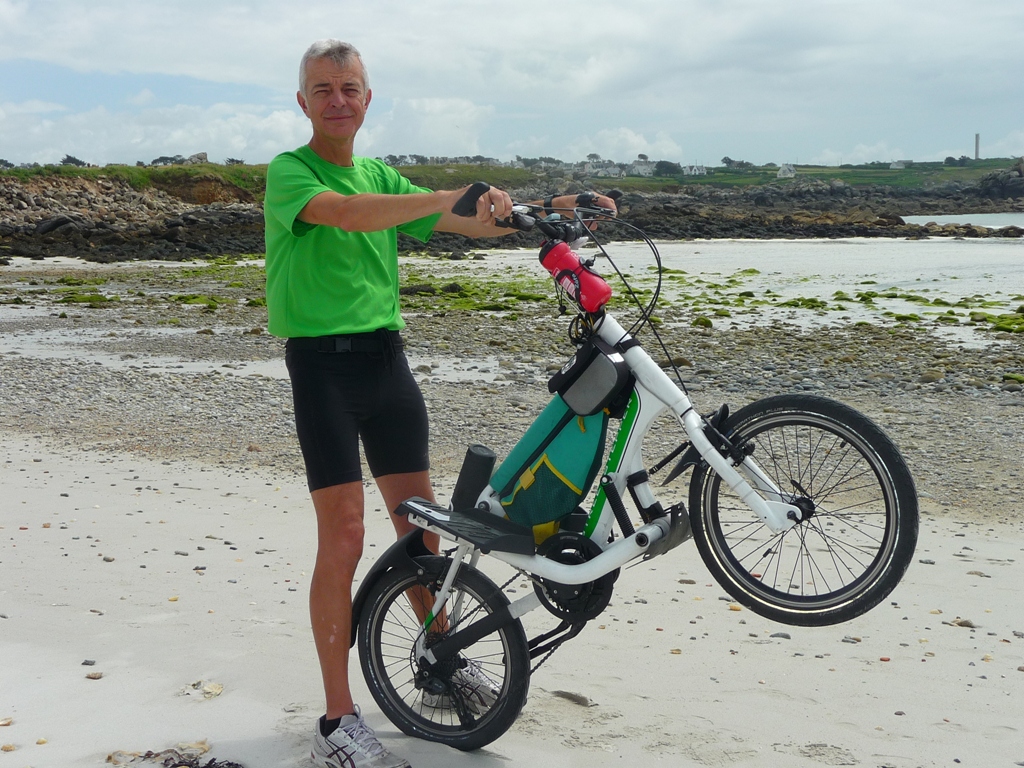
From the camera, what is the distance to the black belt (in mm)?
2912

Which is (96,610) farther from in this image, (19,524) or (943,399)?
(943,399)

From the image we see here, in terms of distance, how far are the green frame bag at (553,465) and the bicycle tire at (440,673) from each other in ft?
0.90

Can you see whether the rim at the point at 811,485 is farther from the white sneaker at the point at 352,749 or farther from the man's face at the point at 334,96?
the man's face at the point at 334,96

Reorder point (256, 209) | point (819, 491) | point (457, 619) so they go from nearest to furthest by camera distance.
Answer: point (819, 491) → point (457, 619) → point (256, 209)

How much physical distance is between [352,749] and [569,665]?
42.1 inches

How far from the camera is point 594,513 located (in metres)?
2.79

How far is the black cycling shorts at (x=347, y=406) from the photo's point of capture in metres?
2.92

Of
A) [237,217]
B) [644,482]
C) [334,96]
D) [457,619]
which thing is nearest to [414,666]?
[457,619]

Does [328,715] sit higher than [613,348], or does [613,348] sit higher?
[613,348]

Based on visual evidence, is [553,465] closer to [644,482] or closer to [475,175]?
[644,482]

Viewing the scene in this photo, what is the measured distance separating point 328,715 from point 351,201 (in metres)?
1.47

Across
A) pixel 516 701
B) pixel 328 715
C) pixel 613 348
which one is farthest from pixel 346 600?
pixel 613 348

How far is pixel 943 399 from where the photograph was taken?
884 cm

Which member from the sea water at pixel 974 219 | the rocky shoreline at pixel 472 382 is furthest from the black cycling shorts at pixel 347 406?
the sea water at pixel 974 219
